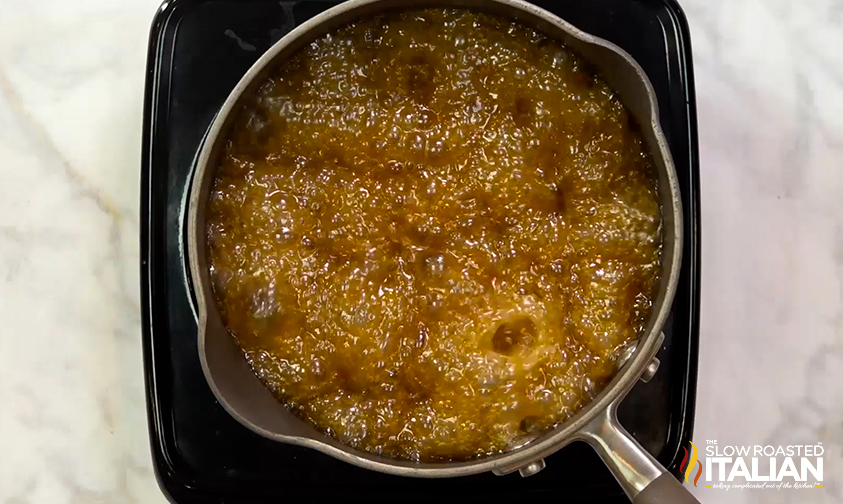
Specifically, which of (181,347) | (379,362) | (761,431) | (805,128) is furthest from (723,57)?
(181,347)

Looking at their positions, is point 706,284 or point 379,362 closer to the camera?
point 379,362

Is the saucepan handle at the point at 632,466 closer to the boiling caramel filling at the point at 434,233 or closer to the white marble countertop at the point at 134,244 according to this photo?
the boiling caramel filling at the point at 434,233

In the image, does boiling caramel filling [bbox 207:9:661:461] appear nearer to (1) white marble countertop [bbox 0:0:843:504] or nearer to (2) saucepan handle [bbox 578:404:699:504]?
(2) saucepan handle [bbox 578:404:699:504]

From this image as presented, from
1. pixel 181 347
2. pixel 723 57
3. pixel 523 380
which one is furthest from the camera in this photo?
pixel 723 57

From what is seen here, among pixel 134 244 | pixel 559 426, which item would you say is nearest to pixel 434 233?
pixel 559 426

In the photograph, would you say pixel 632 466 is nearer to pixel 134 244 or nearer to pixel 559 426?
pixel 559 426

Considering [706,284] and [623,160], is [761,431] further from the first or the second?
[623,160]
